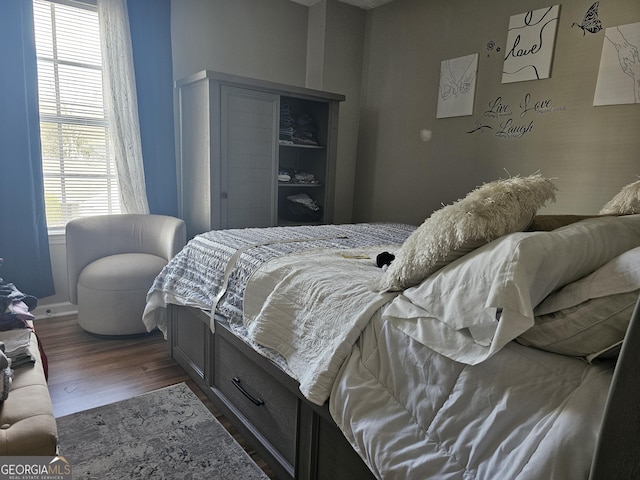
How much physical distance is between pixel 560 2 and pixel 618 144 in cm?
96

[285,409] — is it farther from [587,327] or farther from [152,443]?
[587,327]

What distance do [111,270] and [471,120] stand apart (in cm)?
273

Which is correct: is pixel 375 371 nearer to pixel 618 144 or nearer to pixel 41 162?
pixel 618 144

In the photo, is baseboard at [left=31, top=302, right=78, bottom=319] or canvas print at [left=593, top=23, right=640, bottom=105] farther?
baseboard at [left=31, top=302, right=78, bottom=319]

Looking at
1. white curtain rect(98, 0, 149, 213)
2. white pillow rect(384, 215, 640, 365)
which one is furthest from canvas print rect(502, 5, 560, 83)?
white curtain rect(98, 0, 149, 213)

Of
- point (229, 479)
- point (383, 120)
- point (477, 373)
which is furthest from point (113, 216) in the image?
point (477, 373)

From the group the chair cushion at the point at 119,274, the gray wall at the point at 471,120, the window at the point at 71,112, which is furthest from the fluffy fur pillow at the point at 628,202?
the window at the point at 71,112

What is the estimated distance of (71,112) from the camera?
2961 mm

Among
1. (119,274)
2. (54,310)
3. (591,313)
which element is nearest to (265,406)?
(591,313)

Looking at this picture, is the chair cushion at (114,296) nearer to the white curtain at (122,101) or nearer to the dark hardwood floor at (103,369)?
the dark hardwood floor at (103,369)

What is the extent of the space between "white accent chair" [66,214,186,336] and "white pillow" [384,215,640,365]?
2.15 m

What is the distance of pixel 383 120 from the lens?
12.2 ft

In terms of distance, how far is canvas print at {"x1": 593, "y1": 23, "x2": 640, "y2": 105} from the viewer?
2225 mm

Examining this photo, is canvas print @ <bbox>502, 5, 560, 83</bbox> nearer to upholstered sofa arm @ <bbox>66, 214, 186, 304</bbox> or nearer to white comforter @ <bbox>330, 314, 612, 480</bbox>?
white comforter @ <bbox>330, 314, 612, 480</bbox>
